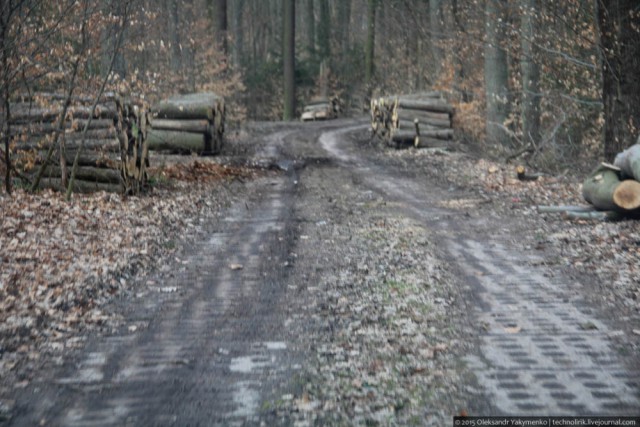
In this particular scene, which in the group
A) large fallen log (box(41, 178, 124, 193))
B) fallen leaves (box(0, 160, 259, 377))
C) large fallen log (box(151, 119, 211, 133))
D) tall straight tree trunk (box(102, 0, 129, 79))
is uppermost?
tall straight tree trunk (box(102, 0, 129, 79))

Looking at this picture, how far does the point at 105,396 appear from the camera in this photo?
4852 millimetres

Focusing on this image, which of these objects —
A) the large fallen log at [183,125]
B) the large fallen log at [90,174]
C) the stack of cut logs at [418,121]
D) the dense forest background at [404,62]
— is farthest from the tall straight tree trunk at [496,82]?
the large fallen log at [90,174]

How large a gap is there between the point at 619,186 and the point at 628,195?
0.18 meters

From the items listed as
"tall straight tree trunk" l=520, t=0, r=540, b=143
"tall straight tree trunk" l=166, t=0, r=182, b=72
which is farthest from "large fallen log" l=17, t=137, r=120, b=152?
"tall straight tree trunk" l=166, t=0, r=182, b=72

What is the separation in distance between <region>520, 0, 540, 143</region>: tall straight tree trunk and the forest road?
27.8 ft

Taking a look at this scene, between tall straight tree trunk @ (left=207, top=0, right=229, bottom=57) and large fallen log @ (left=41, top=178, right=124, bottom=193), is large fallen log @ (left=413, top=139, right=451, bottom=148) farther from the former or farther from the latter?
tall straight tree trunk @ (left=207, top=0, right=229, bottom=57)

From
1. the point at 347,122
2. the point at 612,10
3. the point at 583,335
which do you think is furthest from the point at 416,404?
the point at 347,122

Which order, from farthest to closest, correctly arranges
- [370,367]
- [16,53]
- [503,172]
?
1. [503,172]
2. [16,53]
3. [370,367]

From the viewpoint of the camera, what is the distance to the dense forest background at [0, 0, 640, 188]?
12.3m

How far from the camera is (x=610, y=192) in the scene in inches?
410

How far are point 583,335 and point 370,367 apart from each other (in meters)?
1.93

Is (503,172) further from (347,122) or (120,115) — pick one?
(347,122)

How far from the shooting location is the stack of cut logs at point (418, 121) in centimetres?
2325

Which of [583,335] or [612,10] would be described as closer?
[583,335]
